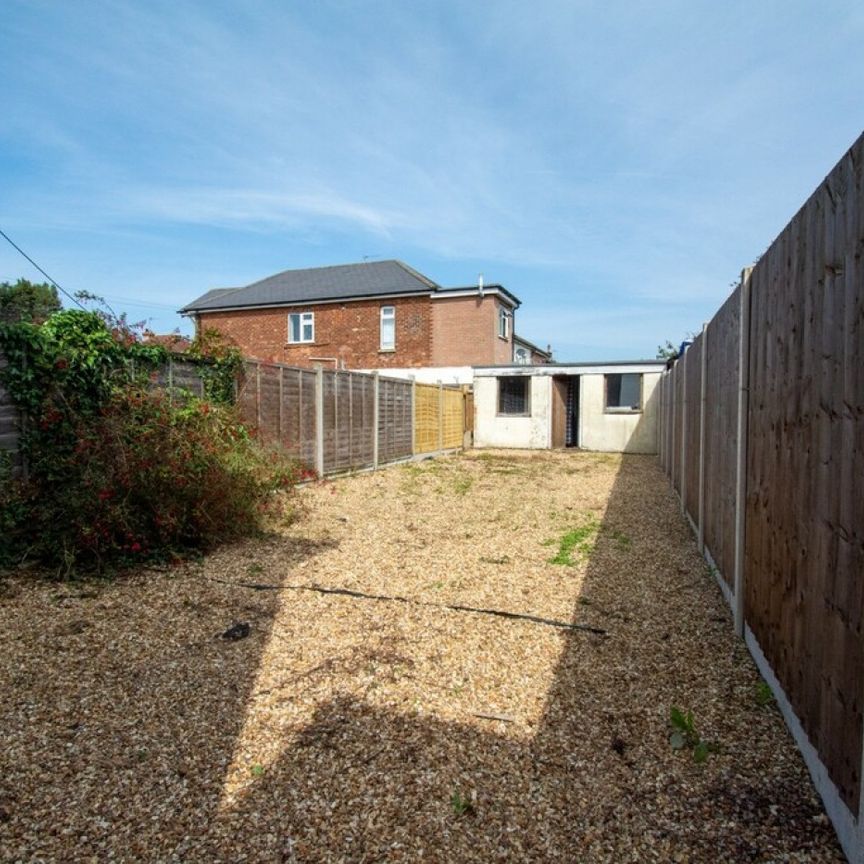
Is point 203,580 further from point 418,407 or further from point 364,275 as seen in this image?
point 364,275

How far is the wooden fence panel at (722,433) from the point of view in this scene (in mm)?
3670

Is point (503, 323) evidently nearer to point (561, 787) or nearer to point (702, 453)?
point (702, 453)

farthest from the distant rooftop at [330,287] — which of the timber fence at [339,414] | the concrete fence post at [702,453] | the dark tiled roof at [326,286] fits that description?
the concrete fence post at [702,453]

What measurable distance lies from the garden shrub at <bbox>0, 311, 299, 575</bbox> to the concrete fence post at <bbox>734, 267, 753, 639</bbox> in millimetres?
4304

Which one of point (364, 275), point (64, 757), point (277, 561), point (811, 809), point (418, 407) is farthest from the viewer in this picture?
point (364, 275)

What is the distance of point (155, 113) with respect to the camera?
8.93 metres

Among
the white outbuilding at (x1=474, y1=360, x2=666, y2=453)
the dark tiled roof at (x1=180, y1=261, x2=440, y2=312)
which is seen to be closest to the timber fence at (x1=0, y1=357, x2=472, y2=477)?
the white outbuilding at (x1=474, y1=360, x2=666, y2=453)

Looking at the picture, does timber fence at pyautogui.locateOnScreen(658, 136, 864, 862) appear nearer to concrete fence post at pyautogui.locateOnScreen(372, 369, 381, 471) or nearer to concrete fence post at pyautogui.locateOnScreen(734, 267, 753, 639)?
concrete fence post at pyautogui.locateOnScreen(734, 267, 753, 639)

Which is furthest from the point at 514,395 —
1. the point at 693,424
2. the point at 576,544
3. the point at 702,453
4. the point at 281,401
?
the point at 702,453

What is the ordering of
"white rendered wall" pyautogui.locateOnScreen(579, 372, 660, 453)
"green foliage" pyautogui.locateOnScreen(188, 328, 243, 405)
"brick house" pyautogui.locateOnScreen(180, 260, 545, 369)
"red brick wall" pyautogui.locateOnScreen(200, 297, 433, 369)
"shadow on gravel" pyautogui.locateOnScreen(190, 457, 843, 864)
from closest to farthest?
1. "shadow on gravel" pyautogui.locateOnScreen(190, 457, 843, 864)
2. "green foliage" pyautogui.locateOnScreen(188, 328, 243, 405)
3. "white rendered wall" pyautogui.locateOnScreen(579, 372, 660, 453)
4. "brick house" pyautogui.locateOnScreen(180, 260, 545, 369)
5. "red brick wall" pyautogui.locateOnScreen(200, 297, 433, 369)

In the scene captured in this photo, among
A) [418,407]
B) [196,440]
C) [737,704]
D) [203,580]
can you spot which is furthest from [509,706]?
[418,407]

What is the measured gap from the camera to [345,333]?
22.7 metres

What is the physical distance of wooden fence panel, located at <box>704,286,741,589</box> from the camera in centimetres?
367

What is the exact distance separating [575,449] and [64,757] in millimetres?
17230
